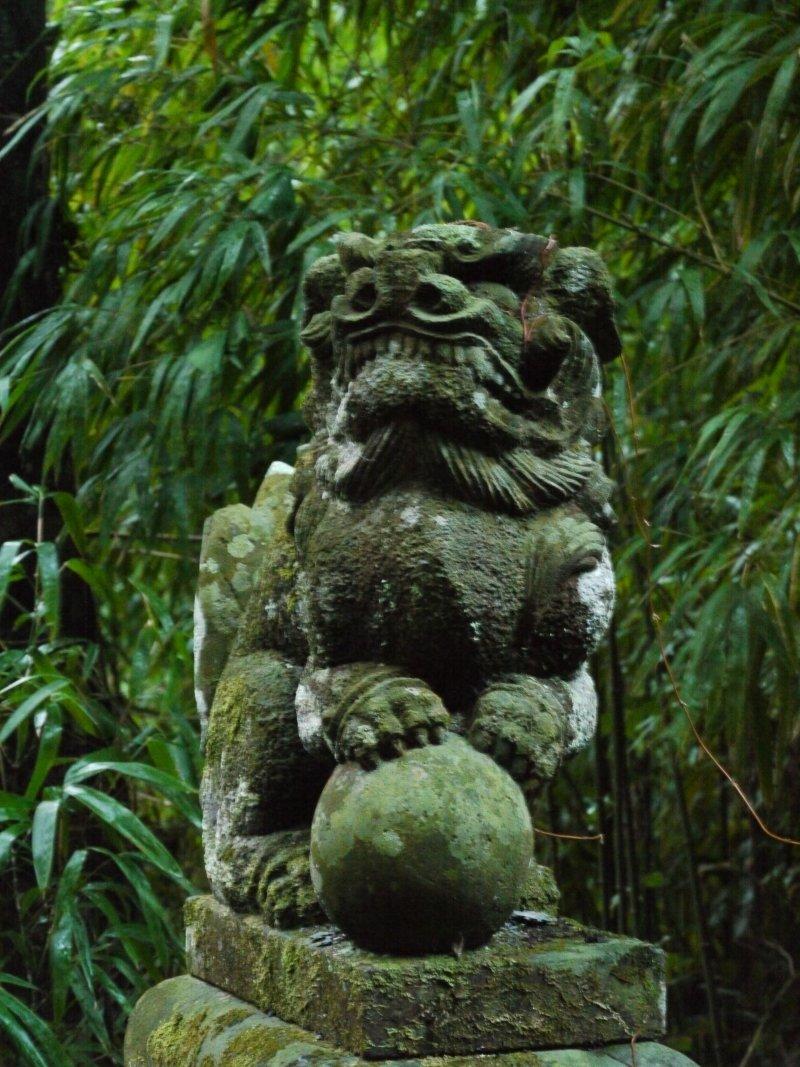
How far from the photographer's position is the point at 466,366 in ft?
4.90

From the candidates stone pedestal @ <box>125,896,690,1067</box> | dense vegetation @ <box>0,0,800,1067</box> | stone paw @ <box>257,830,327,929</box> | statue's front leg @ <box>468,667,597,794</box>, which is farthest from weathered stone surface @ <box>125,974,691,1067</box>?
dense vegetation @ <box>0,0,800,1067</box>

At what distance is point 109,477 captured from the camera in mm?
2891

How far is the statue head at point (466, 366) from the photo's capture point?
1488mm

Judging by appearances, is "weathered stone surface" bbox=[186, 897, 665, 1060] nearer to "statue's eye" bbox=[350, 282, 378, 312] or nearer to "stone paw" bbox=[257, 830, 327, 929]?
"stone paw" bbox=[257, 830, 327, 929]

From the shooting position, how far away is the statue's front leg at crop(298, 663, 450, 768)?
1.39m

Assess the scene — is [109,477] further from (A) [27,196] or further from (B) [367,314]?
(B) [367,314]

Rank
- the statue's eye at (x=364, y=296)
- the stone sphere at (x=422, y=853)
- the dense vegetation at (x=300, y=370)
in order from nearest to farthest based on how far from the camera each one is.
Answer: the stone sphere at (x=422, y=853) < the statue's eye at (x=364, y=296) < the dense vegetation at (x=300, y=370)

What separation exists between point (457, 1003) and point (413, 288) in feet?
2.34

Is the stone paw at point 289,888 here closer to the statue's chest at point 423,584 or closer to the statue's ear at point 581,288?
the statue's chest at point 423,584

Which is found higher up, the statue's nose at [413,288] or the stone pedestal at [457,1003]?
the statue's nose at [413,288]

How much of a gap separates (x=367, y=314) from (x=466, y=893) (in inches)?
23.8

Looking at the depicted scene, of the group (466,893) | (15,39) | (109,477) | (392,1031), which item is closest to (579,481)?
(466,893)

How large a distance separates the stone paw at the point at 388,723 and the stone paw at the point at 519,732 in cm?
4

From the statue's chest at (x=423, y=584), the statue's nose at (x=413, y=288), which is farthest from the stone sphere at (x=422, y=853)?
the statue's nose at (x=413, y=288)
